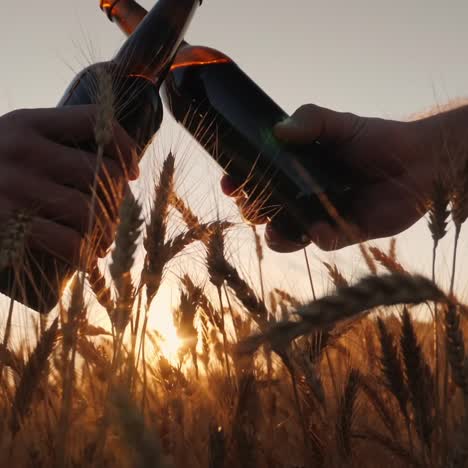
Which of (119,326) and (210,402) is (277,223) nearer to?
(210,402)

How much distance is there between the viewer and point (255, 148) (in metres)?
1.97

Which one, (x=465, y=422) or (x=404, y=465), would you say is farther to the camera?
(x=404, y=465)

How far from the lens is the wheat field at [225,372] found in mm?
664

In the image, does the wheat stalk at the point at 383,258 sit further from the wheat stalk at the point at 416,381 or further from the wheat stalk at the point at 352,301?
the wheat stalk at the point at 352,301

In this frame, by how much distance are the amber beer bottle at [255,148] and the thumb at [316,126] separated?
46 millimetres

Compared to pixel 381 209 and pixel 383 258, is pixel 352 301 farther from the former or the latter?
pixel 381 209

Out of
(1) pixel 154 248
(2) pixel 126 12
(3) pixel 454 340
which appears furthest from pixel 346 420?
(2) pixel 126 12

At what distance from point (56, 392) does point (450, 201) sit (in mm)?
1063

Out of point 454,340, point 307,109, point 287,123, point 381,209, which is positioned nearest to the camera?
point 454,340

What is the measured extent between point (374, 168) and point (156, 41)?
1077 millimetres

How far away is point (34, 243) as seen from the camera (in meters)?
1.37

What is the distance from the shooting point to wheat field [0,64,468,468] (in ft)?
2.18

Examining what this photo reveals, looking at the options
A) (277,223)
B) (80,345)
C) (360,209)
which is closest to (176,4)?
(277,223)

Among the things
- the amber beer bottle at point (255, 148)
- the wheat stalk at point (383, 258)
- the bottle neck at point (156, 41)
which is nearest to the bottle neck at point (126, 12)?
the bottle neck at point (156, 41)
